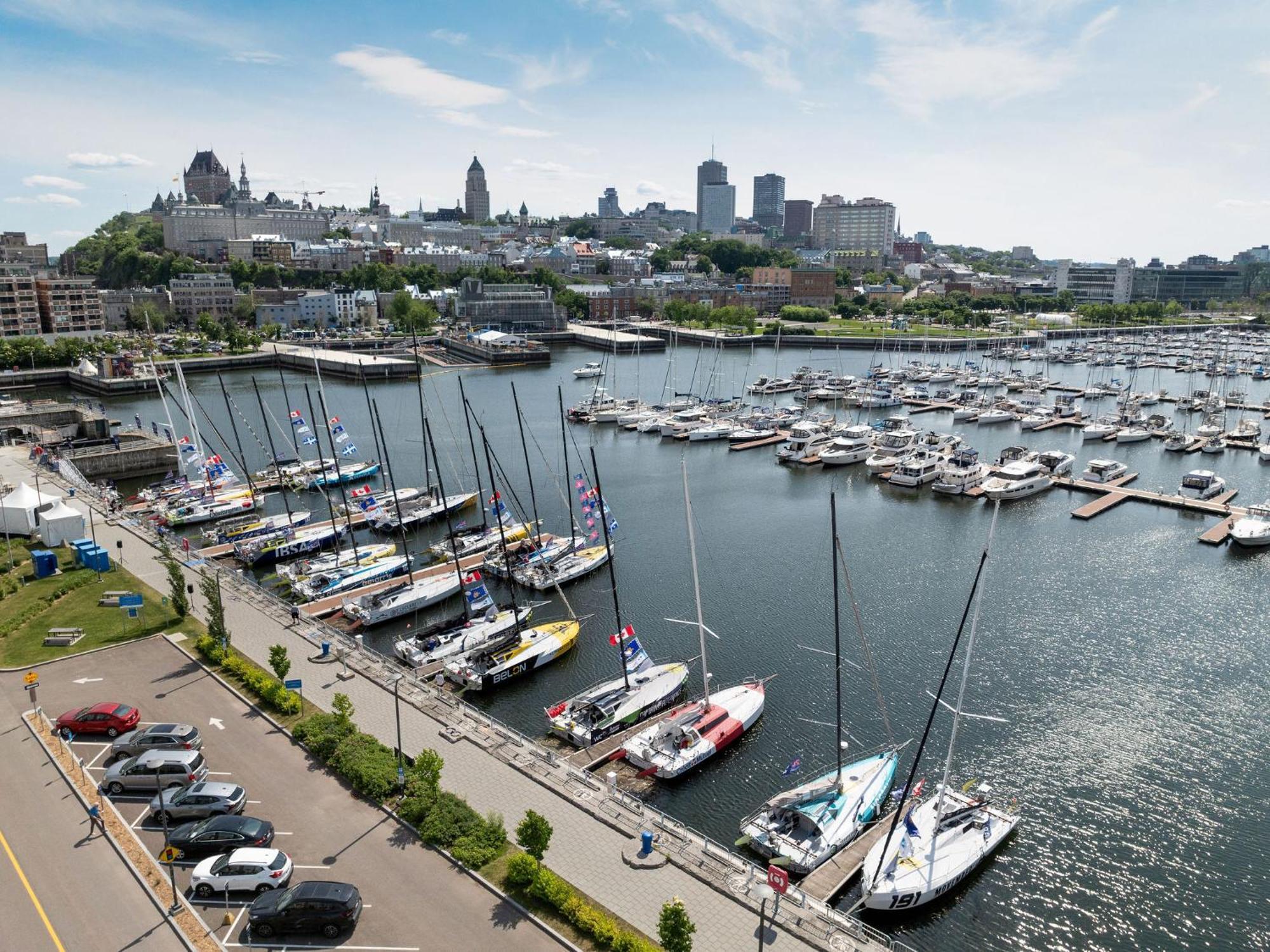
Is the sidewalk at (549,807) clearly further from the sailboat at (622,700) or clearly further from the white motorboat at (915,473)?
the white motorboat at (915,473)

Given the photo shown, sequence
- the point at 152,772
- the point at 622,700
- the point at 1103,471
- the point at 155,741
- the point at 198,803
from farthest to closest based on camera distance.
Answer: the point at 1103,471
the point at 622,700
the point at 155,741
the point at 152,772
the point at 198,803

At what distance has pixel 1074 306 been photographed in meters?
184

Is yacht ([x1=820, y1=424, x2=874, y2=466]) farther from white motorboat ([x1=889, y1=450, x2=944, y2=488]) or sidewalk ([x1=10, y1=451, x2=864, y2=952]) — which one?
sidewalk ([x1=10, y1=451, x2=864, y2=952])

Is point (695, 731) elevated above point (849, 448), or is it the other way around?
point (849, 448)

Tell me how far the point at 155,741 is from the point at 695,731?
13.6 m

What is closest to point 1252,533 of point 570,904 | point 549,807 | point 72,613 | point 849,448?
point 849,448

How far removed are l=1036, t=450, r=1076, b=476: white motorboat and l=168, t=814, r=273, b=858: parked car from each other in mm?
50641

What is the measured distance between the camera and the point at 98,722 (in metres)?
21.7

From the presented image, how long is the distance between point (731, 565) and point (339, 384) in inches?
2713

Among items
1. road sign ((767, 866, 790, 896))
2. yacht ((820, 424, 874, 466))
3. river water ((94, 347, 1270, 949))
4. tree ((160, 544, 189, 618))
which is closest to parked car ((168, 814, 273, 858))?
river water ((94, 347, 1270, 949))

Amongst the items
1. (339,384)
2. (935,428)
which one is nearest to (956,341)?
(935,428)

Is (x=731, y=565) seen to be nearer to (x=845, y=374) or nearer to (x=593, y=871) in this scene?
(x=593, y=871)

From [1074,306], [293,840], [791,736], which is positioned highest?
[1074,306]

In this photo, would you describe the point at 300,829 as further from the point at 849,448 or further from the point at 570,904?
the point at 849,448
